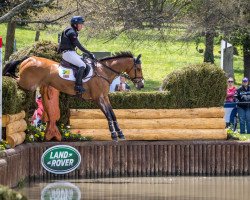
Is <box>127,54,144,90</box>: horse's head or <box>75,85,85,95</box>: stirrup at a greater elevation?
<box>127,54,144,90</box>: horse's head

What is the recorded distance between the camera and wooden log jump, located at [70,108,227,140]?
73.3ft

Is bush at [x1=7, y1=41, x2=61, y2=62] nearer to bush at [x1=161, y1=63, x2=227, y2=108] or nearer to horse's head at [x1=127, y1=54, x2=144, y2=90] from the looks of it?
horse's head at [x1=127, y1=54, x2=144, y2=90]

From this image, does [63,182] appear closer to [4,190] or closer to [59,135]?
[59,135]

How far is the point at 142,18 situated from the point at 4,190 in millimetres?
19520

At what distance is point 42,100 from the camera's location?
72.7ft

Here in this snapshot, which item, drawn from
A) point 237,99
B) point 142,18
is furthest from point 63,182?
point 142,18

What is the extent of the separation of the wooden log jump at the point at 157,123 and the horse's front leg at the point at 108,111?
20.8 inches

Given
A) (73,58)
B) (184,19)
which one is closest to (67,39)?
(73,58)

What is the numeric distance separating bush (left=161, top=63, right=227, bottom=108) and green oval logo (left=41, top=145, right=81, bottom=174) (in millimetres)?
2799

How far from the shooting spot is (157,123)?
22531 millimetres

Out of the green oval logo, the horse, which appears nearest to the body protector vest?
the horse

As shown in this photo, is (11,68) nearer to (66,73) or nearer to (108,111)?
(66,73)

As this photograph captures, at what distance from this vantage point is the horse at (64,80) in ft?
70.3

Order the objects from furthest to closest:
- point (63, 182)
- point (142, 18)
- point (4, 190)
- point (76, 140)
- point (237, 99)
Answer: point (142, 18)
point (237, 99)
point (76, 140)
point (63, 182)
point (4, 190)
